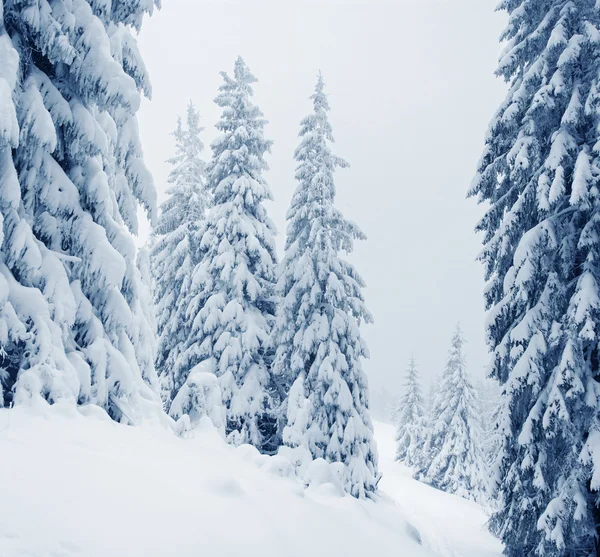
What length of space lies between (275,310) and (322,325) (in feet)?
8.59

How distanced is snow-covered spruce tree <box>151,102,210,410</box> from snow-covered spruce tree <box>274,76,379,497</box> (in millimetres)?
4071

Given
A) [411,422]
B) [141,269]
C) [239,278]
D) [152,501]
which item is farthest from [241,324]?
[411,422]

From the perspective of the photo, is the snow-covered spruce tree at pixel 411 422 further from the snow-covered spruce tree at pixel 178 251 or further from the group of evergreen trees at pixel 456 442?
the snow-covered spruce tree at pixel 178 251

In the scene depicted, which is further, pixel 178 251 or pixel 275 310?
pixel 178 251

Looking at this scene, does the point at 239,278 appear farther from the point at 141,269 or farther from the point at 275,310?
the point at 141,269

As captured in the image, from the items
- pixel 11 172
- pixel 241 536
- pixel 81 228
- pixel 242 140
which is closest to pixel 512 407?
pixel 241 536

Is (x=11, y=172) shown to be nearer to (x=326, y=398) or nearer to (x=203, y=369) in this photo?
(x=203, y=369)

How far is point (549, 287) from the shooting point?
9516 mm

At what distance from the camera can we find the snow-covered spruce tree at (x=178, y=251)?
60.5 ft

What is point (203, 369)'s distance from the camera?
15070 millimetres

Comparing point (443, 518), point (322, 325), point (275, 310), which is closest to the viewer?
point (322, 325)

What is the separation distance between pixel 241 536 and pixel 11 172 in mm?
5138

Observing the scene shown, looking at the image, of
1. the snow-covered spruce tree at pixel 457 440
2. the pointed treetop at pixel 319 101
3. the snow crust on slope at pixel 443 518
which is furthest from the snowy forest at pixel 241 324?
the snow-covered spruce tree at pixel 457 440

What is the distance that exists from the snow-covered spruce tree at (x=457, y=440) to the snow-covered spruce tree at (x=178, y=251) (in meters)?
23.9
